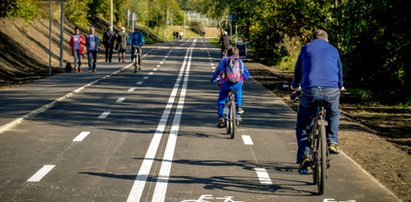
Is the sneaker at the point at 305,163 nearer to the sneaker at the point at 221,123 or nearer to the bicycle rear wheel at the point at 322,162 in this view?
the bicycle rear wheel at the point at 322,162

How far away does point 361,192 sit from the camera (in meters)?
8.24

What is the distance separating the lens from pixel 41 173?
909cm

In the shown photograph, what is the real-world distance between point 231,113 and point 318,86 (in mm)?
4452

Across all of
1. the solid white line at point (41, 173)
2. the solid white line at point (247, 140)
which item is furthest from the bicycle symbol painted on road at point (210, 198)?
the solid white line at point (247, 140)

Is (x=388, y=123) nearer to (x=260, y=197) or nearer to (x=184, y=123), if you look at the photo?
(x=184, y=123)

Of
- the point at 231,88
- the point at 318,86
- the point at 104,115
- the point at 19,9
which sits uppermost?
the point at 19,9

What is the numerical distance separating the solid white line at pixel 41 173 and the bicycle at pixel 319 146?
3.43 m

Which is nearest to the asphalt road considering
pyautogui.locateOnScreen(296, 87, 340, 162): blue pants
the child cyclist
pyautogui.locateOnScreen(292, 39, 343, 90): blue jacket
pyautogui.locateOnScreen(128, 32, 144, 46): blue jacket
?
pyautogui.locateOnScreen(296, 87, 340, 162): blue pants

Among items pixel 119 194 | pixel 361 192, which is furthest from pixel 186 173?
pixel 361 192

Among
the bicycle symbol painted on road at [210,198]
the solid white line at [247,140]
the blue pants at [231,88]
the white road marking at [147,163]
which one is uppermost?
the blue pants at [231,88]

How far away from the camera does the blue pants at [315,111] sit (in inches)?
330

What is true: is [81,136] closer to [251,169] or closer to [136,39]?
[251,169]

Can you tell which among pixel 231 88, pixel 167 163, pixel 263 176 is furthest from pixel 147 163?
pixel 231 88

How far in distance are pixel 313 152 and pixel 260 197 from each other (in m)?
0.99
